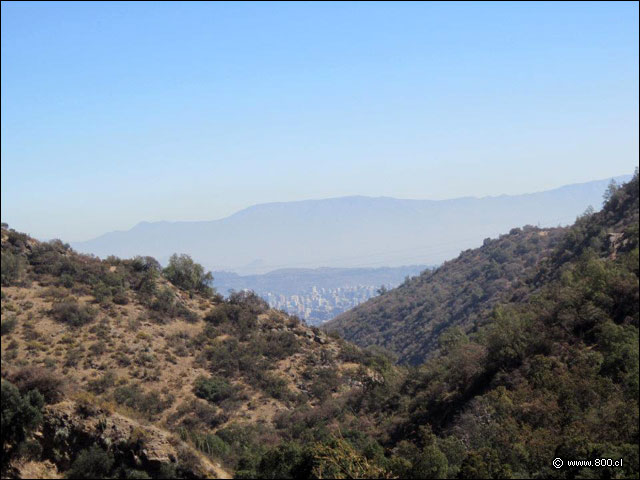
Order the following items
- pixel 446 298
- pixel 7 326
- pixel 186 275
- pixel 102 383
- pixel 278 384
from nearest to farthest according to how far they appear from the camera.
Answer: pixel 102 383
pixel 7 326
pixel 278 384
pixel 186 275
pixel 446 298

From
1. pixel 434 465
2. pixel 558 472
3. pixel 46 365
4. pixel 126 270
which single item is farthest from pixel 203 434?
pixel 126 270

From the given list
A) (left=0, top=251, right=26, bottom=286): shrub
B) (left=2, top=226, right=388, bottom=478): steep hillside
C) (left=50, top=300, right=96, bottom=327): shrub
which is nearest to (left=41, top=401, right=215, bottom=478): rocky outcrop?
(left=2, top=226, right=388, bottom=478): steep hillside

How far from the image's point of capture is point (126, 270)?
34.4m

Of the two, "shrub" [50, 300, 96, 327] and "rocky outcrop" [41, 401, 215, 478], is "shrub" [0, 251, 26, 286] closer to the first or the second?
"shrub" [50, 300, 96, 327]

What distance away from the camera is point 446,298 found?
2798 inches

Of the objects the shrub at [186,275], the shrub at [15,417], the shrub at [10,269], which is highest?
the shrub at [10,269]

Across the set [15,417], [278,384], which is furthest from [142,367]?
[15,417]

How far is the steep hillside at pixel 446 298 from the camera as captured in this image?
60325 mm

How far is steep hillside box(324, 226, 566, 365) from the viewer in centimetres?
6033

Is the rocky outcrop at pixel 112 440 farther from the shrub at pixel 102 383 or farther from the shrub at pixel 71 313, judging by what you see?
the shrub at pixel 71 313

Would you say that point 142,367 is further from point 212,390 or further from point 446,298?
point 446,298

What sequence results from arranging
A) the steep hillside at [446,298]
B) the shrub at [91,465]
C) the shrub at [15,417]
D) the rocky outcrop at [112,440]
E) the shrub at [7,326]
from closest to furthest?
the shrub at [15,417] < the shrub at [91,465] < the rocky outcrop at [112,440] < the shrub at [7,326] < the steep hillside at [446,298]

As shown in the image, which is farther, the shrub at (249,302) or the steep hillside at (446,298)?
the steep hillside at (446,298)

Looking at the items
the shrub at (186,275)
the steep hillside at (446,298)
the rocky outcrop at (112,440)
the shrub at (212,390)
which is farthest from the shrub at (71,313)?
the steep hillside at (446,298)
